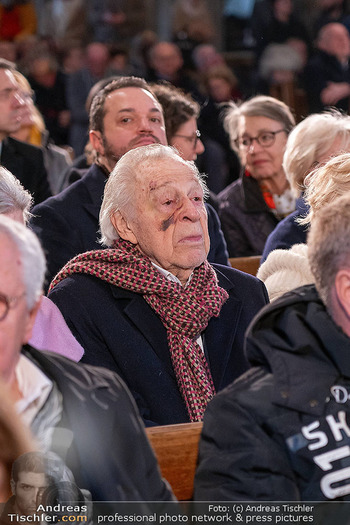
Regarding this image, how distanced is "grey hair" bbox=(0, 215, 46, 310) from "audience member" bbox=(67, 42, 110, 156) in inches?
225

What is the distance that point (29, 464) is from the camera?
1.52m

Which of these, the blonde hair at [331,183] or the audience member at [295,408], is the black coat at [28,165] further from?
the audience member at [295,408]

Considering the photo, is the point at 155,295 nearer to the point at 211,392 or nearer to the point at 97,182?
the point at 211,392

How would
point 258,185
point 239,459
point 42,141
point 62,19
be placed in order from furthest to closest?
point 62,19, point 42,141, point 258,185, point 239,459

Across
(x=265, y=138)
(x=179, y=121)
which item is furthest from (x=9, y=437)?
(x=265, y=138)

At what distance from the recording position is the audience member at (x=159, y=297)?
7.93ft

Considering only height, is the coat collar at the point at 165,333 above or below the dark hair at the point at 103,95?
below

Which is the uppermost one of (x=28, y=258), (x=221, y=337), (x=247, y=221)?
(x=28, y=258)

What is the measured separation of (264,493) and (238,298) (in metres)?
0.97

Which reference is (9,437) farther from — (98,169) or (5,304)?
(98,169)

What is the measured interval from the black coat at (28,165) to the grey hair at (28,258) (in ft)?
9.22

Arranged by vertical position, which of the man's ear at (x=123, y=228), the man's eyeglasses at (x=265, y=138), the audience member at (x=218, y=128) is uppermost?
the man's ear at (x=123, y=228)

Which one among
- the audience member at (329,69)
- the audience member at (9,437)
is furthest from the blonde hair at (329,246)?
the audience member at (329,69)

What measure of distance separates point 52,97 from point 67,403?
6.24m
